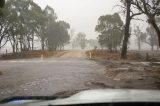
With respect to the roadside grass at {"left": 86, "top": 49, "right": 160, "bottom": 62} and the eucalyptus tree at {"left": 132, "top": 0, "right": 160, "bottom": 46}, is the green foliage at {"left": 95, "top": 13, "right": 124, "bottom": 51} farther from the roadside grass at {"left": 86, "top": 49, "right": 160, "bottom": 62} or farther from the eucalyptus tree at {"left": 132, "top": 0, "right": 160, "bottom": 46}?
the eucalyptus tree at {"left": 132, "top": 0, "right": 160, "bottom": 46}

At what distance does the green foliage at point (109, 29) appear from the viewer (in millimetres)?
83938

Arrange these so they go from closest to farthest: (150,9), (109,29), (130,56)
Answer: (150,9) → (130,56) → (109,29)

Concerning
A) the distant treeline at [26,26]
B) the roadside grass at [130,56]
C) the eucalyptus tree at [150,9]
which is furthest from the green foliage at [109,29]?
the eucalyptus tree at [150,9]

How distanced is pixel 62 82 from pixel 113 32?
2699 inches

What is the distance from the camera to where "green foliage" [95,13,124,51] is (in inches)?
3305

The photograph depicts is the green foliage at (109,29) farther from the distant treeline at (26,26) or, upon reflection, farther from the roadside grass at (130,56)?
the roadside grass at (130,56)

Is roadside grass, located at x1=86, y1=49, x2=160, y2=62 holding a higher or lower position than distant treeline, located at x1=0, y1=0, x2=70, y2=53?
lower

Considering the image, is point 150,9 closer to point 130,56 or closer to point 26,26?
point 130,56

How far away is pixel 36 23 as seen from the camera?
8244 centimetres

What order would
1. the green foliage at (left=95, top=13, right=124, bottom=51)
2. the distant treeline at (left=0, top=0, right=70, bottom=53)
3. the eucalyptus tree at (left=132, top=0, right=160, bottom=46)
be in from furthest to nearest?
the green foliage at (left=95, top=13, right=124, bottom=51)
the distant treeline at (left=0, top=0, right=70, bottom=53)
the eucalyptus tree at (left=132, top=0, right=160, bottom=46)

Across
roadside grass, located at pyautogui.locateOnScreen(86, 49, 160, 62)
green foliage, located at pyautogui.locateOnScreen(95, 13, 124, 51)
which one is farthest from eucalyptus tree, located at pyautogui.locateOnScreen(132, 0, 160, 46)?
green foliage, located at pyautogui.locateOnScreen(95, 13, 124, 51)

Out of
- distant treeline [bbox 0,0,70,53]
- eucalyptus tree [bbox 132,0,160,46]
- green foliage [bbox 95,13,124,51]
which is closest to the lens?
eucalyptus tree [bbox 132,0,160,46]

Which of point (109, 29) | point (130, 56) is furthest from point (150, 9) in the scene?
point (109, 29)

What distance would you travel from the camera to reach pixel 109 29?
8506cm
